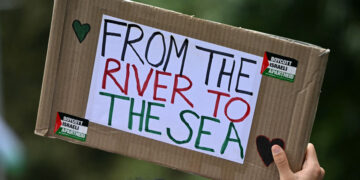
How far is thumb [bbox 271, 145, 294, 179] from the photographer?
1.76 metres

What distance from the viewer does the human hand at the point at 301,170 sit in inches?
69.5

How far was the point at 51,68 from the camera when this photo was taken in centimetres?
183

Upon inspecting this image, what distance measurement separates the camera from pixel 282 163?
1766 mm

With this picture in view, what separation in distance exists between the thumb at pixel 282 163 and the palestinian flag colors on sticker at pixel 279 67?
0.22 metres

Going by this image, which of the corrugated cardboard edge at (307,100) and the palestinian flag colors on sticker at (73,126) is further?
the palestinian flag colors on sticker at (73,126)

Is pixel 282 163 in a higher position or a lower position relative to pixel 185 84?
lower

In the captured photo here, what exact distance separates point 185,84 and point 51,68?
43 centimetres

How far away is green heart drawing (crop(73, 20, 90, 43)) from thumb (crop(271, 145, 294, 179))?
69cm

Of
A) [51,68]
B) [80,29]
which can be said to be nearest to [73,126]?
[51,68]

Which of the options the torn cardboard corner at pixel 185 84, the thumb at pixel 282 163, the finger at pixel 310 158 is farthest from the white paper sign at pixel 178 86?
the finger at pixel 310 158

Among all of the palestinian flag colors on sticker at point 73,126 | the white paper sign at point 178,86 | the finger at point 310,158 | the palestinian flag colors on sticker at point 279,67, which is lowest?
the palestinian flag colors on sticker at point 73,126

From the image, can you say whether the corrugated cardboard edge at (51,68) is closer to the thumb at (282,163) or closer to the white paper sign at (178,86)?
the white paper sign at (178,86)

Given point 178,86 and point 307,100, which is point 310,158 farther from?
point 178,86

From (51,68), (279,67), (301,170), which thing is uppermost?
(279,67)
